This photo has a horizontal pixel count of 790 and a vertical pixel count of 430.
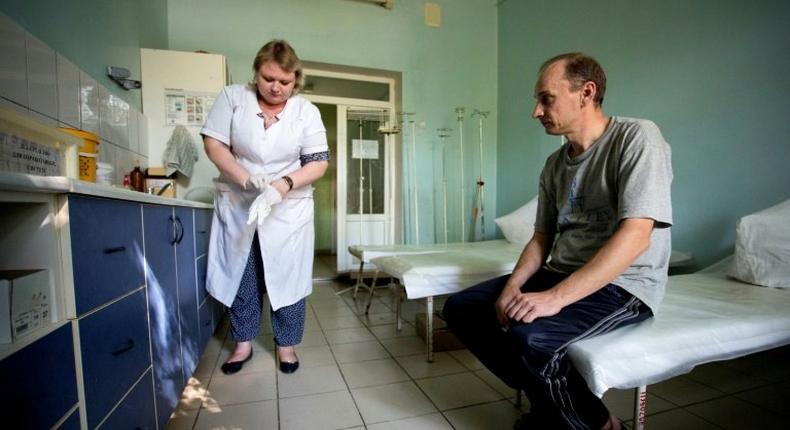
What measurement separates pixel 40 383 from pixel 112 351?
231 millimetres

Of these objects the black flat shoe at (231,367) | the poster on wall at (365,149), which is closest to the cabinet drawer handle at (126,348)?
the black flat shoe at (231,367)

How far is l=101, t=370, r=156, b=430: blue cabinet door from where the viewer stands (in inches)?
29.5

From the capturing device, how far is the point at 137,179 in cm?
194

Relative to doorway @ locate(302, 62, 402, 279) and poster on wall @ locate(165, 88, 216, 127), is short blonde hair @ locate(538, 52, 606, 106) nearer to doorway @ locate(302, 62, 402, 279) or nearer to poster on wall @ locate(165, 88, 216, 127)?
poster on wall @ locate(165, 88, 216, 127)

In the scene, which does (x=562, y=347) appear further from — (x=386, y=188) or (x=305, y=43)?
(x=305, y=43)

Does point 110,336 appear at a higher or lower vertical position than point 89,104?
lower

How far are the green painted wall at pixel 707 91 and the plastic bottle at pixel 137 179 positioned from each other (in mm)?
2990

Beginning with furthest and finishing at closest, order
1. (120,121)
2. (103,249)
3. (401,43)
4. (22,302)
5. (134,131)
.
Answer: (401,43)
(134,131)
(120,121)
(103,249)
(22,302)

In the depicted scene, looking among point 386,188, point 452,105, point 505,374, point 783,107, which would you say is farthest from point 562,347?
point 452,105

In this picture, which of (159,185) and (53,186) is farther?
(159,185)

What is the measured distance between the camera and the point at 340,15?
325 centimetres

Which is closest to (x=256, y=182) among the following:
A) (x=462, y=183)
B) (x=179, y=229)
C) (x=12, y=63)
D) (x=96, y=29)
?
(x=179, y=229)

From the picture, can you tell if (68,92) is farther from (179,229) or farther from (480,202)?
(480,202)

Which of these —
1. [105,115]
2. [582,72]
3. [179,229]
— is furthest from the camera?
[105,115]
